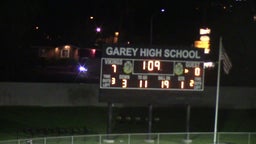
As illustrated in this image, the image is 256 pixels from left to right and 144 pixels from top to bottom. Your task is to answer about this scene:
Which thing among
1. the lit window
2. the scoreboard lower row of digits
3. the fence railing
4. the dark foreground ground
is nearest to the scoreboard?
the scoreboard lower row of digits

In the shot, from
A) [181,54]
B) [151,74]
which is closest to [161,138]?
[151,74]

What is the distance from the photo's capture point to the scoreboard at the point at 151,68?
23.7 meters

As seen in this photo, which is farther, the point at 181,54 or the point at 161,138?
the point at 161,138

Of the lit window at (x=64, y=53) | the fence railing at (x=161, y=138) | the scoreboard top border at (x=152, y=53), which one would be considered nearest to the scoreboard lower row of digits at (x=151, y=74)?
the scoreboard top border at (x=152, y=53)

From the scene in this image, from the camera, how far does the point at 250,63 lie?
5944cm

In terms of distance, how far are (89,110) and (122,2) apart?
33.2 m

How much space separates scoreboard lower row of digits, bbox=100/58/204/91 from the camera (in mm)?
23678

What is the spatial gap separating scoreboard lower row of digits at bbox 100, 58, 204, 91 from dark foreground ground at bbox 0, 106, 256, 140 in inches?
219

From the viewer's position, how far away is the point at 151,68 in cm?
2397

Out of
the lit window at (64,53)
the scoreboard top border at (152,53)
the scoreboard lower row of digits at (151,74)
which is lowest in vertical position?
the scoreboard lower row of digits at (151,74)

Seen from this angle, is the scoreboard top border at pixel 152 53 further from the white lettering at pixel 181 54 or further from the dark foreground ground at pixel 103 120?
the dark foreground ground at pixel 103 120

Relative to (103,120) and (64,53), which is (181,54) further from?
(64,53)

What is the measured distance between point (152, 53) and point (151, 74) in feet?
2.78

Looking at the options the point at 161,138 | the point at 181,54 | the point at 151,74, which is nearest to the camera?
the point at 151,74
